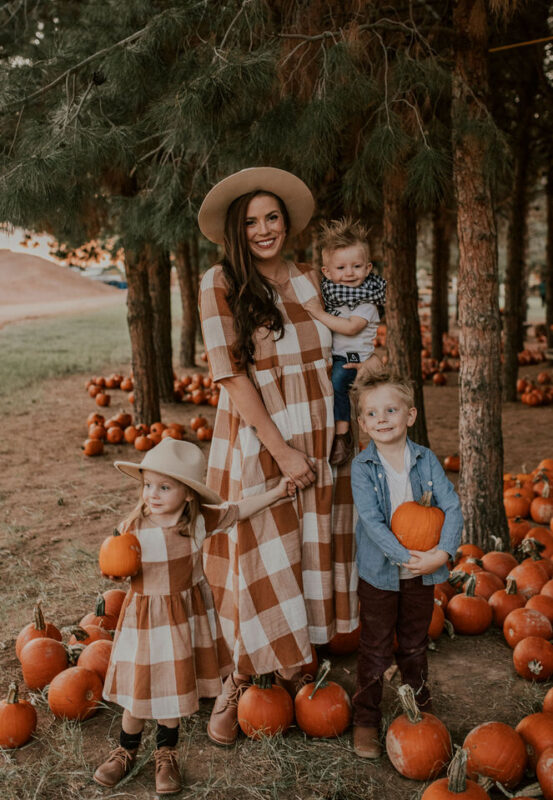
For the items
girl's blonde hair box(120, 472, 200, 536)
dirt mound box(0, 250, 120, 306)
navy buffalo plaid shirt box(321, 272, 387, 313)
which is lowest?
girl's blonde hair box(120, 472, 200, 536)

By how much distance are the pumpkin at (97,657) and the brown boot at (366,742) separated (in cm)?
110

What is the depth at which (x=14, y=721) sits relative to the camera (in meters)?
2.68

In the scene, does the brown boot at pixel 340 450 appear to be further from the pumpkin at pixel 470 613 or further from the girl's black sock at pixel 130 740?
the girl's black sock at pixel 130 740

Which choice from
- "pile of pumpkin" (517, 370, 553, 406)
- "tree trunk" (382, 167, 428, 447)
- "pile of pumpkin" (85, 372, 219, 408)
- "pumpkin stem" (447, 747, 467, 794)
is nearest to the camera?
"pumpkin stem" (447, 747, 467, 794)

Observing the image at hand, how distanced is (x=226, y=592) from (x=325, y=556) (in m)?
0.44

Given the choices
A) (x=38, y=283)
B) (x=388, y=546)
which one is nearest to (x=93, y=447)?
(x=388, y=546)

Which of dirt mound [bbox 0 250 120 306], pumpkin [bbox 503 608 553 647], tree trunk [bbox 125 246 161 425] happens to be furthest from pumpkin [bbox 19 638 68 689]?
dirt mound [bbox 0 250 120 306]

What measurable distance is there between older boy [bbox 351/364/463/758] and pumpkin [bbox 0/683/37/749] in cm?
127

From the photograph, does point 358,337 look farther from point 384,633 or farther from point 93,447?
point 93,447

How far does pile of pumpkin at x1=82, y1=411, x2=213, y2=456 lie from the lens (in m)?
7.62

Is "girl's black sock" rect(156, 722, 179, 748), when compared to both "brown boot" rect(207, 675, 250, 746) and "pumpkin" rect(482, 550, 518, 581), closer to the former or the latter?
"brown boot" rect(207, 675, 250, 746)

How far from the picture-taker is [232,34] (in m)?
4.24

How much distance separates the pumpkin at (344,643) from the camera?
330 cm

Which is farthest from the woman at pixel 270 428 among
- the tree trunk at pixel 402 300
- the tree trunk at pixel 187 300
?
the tree trunk at pixel 187 300
